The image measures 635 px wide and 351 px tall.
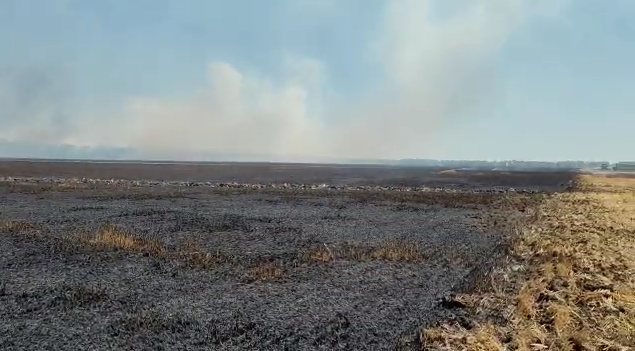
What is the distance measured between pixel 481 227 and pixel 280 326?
2041 centimetres

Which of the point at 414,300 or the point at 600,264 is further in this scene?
the point at 600,264

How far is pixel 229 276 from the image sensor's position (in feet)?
53.3

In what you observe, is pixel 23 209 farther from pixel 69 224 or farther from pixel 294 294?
pixel 294 294

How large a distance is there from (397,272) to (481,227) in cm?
1364

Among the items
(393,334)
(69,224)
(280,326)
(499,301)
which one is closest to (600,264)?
(499,301)

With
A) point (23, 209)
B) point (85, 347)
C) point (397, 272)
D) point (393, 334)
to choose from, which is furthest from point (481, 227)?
point (23, 209)

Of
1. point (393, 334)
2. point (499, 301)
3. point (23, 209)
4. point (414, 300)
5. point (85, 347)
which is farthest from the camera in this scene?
point (23, 209)

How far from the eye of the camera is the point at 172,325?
11469 millimetres

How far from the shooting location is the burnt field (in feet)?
36.3

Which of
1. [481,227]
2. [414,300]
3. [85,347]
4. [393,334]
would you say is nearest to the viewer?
[85,347]

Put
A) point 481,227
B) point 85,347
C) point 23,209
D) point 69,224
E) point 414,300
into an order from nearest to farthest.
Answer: point 85,347, point 414,300, point 69,224, point 481,227, point 23,209

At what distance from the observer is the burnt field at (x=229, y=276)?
1107 cm

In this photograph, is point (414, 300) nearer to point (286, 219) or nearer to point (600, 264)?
point (600, 264)

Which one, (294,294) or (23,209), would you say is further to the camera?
(23,209)
